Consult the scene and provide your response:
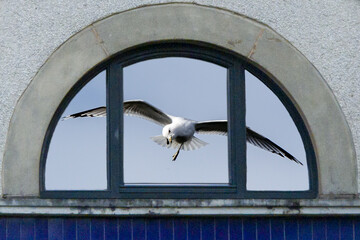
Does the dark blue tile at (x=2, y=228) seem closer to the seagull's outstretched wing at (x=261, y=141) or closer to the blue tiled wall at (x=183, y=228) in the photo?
the blue tiled wall at (x=183, y=228)

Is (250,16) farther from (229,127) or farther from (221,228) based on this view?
(221,228)

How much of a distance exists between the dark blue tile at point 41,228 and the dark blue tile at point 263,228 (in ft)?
4.74

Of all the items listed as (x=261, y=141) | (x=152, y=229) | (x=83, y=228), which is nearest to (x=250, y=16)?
(x=261, y=141)

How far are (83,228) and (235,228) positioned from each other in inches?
40.8

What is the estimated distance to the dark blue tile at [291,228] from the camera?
550 cm

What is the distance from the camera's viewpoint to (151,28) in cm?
553

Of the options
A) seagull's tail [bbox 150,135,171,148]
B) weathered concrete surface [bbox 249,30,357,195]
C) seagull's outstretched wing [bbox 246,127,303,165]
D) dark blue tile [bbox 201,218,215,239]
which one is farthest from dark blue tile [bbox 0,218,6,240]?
weathered concrete surface [bbox 249,30,357,195]

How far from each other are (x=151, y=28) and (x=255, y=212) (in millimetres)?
1453

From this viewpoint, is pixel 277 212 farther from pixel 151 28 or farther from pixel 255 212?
pixel 151 28

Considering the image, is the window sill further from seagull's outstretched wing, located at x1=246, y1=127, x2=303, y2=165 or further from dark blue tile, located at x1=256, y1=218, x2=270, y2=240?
seagull's outstretched wing, located at x1=246, y1=127, x2=303, y2=165

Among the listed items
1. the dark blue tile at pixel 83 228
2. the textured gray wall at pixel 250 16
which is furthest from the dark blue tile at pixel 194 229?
the textured gray wall at pixel 250 16

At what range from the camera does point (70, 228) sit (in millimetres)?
5406

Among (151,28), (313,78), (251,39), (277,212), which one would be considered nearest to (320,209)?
(277,212)

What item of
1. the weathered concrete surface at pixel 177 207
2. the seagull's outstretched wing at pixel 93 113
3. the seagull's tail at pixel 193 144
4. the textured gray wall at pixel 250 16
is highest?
the textured gray wall at pixel 250 16
